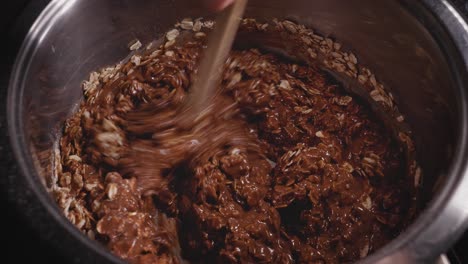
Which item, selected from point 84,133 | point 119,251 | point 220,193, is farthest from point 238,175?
point 84,133

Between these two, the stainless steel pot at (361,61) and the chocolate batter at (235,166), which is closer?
the stainless steel pot at (361,61)

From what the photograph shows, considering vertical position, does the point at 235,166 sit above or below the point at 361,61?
below

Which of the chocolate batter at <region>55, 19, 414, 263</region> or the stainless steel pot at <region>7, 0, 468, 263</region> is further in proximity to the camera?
the chocolate batter at <region>55, 19, 414, 263</region>

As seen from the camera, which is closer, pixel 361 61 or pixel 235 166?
pixel 235 166

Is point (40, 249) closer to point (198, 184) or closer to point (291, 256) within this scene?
point (198, 184)
